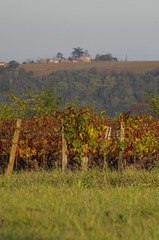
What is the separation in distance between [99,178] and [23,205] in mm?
2573

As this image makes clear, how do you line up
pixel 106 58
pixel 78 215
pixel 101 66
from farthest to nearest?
1. pixel 106 58
2. pixel 101 66
3. pixel 78 215

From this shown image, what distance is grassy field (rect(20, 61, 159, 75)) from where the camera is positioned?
136m

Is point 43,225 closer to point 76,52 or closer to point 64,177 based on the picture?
point 64,177

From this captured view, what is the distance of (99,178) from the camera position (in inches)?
301

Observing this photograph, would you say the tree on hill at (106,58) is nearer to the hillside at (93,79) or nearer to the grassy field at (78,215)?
the hillside at (93,79)

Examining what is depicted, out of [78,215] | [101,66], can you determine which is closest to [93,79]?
[101,66]

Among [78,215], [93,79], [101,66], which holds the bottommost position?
[93,79]

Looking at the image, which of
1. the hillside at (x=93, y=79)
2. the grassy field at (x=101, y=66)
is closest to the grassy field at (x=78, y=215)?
the hillside at (x=93, y=79)

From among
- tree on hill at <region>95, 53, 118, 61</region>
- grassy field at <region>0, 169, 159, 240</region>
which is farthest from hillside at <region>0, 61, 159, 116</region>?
grassy field at <region>0, 169, 159, 240</region>

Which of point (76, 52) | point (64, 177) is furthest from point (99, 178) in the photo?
point (76, 52)

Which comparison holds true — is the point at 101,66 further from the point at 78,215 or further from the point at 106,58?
the point at 78,215

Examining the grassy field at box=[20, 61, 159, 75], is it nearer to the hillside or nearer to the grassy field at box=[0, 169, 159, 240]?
the hillside

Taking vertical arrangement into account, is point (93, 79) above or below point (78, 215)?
below

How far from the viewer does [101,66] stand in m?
146
